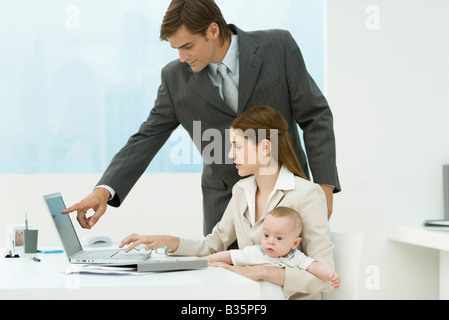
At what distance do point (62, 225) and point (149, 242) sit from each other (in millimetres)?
300

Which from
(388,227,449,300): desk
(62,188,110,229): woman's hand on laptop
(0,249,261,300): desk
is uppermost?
(62,188,110,229): woman's hand on laptop

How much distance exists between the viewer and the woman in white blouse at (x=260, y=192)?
5.83 ft

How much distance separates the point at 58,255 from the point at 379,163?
2381 millimetres

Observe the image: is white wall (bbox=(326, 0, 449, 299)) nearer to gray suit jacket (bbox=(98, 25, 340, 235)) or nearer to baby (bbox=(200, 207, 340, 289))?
gray suit jacket (bbox=(98, 25, 340, 235))

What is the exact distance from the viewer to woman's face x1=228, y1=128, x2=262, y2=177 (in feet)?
6.07

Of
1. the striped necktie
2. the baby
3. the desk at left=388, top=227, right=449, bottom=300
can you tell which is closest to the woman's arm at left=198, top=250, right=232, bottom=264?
the baby

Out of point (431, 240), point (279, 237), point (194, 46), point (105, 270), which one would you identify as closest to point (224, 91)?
point (194, 46)

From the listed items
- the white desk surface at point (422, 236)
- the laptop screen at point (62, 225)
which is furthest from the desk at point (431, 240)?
the laptop screen at point (62, 225)

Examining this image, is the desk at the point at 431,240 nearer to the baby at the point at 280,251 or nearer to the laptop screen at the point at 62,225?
the baby at the point at 280,251

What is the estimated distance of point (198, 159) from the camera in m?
3.72

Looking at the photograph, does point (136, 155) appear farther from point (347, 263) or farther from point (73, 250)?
point (347, 263)

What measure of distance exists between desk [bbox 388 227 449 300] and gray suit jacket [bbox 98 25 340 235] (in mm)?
1593

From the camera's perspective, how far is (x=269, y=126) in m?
1.88
